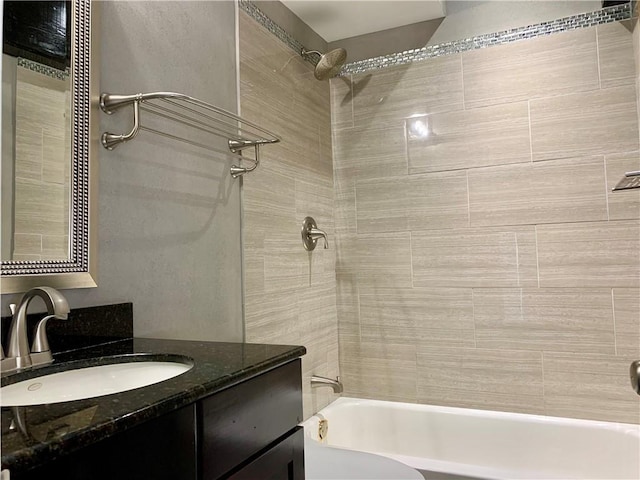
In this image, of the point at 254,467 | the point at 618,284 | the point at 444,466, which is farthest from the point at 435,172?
the point at 254,467

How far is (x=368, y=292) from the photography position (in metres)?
2.68

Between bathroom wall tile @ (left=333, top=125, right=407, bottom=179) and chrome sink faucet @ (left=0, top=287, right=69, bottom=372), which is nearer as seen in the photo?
chrome sink faucet @ (left=0, top=287, right=69, bottom=372)

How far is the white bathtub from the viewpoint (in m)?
2.14

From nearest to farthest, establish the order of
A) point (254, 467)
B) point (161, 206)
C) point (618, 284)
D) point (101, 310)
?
point (254, 467), point (101, 310), point (161, 206), point (618, 284)

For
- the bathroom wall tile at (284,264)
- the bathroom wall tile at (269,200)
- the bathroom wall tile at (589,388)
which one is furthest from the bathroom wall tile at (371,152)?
the bathroom wall tile at (589,388)

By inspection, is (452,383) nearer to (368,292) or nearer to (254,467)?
(368,292)

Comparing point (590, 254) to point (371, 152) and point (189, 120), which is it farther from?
point (189, 120)

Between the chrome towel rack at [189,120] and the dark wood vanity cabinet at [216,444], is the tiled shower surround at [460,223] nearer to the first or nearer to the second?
the chrome towel rack at [189,120]

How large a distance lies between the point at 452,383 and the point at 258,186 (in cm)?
138

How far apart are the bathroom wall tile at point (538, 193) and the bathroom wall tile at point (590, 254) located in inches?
2.3

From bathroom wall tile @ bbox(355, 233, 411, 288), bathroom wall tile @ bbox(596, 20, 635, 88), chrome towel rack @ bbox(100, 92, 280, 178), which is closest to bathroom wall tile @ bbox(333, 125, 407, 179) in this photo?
bathroom wall tile @ bbox(355, 233, 411, 288)

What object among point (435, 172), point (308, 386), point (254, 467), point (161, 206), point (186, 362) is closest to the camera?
point (254, 467)

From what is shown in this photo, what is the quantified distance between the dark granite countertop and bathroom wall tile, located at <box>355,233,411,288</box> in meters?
1.54

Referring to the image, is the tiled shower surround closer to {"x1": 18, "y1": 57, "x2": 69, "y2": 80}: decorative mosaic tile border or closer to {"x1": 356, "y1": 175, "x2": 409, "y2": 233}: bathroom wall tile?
{"x1": 356, "y1": 175, "x2": 409, "y2": 233}: bathroom wall tile
